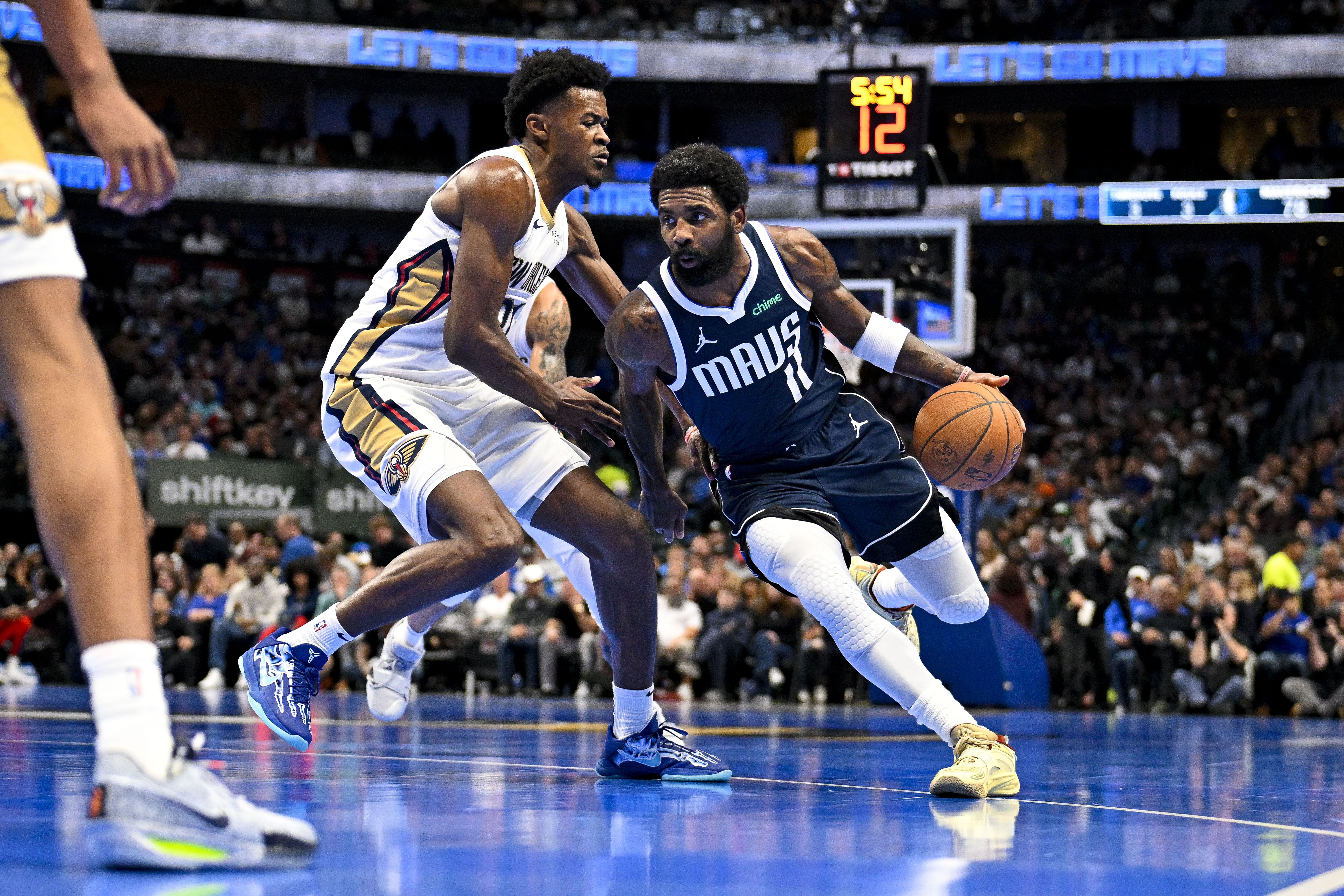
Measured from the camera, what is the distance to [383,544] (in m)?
13.2

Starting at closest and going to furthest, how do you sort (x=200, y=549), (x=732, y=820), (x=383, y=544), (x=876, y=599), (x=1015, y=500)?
(x=732, y=820) → (x=876, y=599) → (x=383, y=544) → (x=200, y=549) → (x=1015, y=500)

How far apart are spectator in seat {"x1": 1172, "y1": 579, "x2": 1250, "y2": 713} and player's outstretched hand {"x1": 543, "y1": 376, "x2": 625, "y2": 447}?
8353 millimetres

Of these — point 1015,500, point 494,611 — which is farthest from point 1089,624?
point 494,611

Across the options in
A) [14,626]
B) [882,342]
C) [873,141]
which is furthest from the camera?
[14,626]

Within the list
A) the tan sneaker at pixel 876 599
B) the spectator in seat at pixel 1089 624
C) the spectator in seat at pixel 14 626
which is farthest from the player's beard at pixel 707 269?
the spectator in seat at pixel 14 626

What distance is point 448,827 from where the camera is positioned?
3.28 meters

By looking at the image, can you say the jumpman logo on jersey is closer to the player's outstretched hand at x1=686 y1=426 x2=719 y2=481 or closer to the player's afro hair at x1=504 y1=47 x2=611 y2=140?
the player's outstretched hand at x1=686 y1=426 x2=719 y2=481

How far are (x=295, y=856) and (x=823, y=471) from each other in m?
2.36

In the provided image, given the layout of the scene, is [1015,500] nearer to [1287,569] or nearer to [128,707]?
[1287,569]

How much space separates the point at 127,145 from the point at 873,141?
1079 centimetres

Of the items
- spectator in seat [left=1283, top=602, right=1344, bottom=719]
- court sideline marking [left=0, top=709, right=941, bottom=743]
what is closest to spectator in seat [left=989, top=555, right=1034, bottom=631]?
spectator in seat [left=1283, top=602, right=1344, bottom=719]

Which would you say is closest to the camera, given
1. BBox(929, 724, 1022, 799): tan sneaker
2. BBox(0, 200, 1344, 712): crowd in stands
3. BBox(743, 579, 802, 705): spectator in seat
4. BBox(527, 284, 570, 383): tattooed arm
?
BBox(929, 724, 1022, 799): tan sneaker

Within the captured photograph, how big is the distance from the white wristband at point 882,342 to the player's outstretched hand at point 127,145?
2.64 metres

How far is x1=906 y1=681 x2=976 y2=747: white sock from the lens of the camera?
4.29 meters
